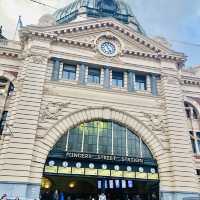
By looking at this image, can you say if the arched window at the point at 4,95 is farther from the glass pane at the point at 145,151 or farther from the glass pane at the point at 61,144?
the glass pane at the point at 145,151

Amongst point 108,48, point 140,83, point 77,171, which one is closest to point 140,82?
point 140,83

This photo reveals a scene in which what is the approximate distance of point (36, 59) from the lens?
1115 inches

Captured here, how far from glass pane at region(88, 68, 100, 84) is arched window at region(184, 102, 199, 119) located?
12459mm

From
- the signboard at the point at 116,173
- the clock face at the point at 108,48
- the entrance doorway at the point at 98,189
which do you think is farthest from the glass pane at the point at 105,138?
the clock face at the point at 108,48

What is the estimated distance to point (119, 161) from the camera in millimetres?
26344

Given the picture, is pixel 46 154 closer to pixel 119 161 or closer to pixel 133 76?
pixel 119 161

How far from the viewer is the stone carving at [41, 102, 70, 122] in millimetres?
26011

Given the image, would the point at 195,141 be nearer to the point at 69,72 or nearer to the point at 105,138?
the point at 105,138

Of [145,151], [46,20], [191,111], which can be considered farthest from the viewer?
[191,111]

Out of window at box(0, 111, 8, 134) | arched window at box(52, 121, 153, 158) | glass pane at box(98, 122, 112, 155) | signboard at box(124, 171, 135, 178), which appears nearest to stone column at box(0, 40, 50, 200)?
window at box(0, 111, 8, 134)

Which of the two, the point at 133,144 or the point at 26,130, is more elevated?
the point at 133,144

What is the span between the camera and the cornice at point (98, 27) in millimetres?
29312

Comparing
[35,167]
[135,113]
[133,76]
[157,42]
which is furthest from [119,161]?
[157,42]

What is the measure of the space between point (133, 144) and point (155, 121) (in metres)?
3.69
